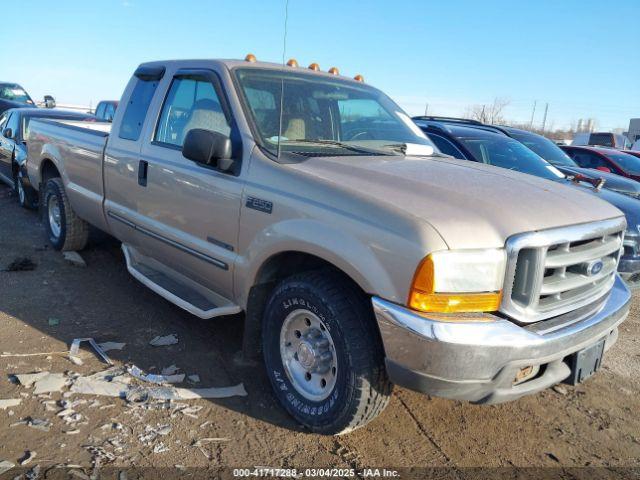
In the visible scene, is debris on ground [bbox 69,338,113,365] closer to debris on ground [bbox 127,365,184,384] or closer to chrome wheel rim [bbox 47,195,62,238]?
debris on ground [bbox 127,365,184,384]

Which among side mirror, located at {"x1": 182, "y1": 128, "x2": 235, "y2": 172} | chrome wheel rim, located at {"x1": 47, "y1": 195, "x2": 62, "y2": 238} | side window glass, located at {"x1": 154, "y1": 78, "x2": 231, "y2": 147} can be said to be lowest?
chrome wheel rim, located at {"x1": 47, "y1": 195, "x2": 62, "y2": 238}

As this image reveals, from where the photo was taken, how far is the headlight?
7.52 feet

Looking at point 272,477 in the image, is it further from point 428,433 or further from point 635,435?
point 635,435

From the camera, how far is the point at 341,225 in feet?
8.54

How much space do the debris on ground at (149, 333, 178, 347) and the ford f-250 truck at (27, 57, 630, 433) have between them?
15.9 inches

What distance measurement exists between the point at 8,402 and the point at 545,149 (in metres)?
8.07

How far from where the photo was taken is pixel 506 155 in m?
6.67

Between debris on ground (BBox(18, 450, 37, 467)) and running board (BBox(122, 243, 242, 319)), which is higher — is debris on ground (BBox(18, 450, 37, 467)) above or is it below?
below

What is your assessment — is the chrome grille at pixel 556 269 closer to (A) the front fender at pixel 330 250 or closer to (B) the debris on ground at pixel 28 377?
(A) the front fender at pixel 330 250

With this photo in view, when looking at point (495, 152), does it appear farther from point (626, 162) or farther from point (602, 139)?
point (602, 139)

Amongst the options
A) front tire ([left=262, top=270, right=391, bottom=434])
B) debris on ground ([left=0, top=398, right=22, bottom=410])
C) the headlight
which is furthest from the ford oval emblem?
Answer: debris on ground ([left=0, top=398, right=22, bottom=410])

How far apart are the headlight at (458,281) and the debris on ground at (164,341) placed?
224cm

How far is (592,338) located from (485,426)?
0.86m

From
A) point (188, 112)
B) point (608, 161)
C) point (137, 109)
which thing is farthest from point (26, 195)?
point (608, 161)
